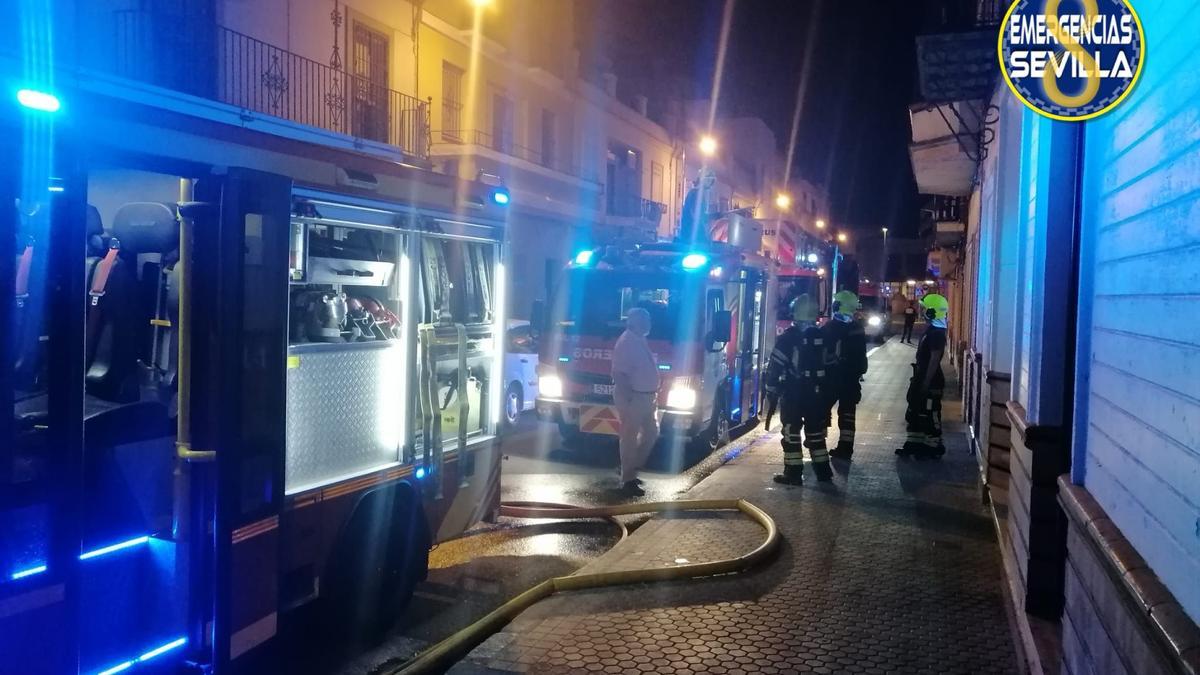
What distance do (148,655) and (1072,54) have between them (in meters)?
4.64

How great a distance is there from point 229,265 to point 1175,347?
11.7ft

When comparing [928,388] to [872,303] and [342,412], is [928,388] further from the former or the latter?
[872,303]

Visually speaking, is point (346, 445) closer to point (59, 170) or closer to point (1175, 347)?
point (59, 170)

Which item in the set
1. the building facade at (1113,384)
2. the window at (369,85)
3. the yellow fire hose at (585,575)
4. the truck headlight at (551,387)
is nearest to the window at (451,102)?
the window at (369,85)

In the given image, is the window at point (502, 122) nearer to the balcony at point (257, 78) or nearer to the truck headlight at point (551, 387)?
the balcony at point (257, 78)

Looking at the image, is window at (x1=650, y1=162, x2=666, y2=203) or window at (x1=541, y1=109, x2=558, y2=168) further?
window at (x1=650, y1=162, x2=666, y2=203)

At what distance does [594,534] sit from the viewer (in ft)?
25.2

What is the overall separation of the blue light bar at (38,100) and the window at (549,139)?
69.2 ft

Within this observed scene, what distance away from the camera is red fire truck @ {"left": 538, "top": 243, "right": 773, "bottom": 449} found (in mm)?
10625

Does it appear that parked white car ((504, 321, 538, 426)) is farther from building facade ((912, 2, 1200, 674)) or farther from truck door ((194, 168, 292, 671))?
truck door ((194, 168, 292, 671))

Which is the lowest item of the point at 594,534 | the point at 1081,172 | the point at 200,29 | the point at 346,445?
the point at 594,534

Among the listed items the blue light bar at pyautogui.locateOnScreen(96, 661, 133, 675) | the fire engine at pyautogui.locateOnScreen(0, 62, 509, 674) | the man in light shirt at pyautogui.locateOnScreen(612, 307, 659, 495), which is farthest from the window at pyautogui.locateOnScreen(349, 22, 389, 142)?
the blue light bar at pyautogui.locateOnScreen(96, 661, 133, 675)

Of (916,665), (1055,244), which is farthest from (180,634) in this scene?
(1055,244)

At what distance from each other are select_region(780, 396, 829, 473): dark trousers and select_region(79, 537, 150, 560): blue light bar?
6.07m
